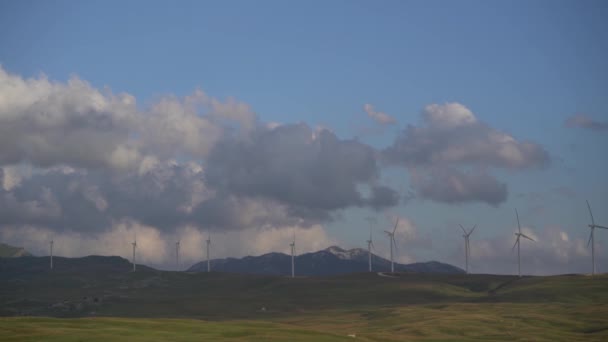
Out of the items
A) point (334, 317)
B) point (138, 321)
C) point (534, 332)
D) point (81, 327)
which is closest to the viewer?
point (81, 327)

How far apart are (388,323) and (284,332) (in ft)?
235

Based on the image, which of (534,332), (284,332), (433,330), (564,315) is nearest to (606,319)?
(564,315)

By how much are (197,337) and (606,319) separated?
9099cm

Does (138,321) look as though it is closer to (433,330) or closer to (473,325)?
(433,330)

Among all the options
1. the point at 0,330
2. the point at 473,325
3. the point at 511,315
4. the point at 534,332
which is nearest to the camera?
the point at 0,330

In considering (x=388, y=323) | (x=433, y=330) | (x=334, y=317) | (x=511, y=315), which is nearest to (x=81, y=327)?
(x=433, y=330)

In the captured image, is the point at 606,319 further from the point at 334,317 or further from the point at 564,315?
the point at 334,317

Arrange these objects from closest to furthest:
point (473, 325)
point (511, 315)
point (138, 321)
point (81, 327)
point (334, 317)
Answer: point (81, 327)
point (138, 321)
point (473, 325)
point (511, 315)
point (334, 317)

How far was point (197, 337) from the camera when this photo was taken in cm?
7794

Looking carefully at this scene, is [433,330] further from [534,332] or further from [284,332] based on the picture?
[284,332]

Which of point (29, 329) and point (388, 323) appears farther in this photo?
point (388, 323)

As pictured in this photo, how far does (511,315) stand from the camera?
15388 cm

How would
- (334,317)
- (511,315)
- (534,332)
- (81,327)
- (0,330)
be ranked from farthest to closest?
(334,317) → (511,315) → (534,332) → (81,327) → (0,330)

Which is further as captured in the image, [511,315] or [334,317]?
[334,317]
